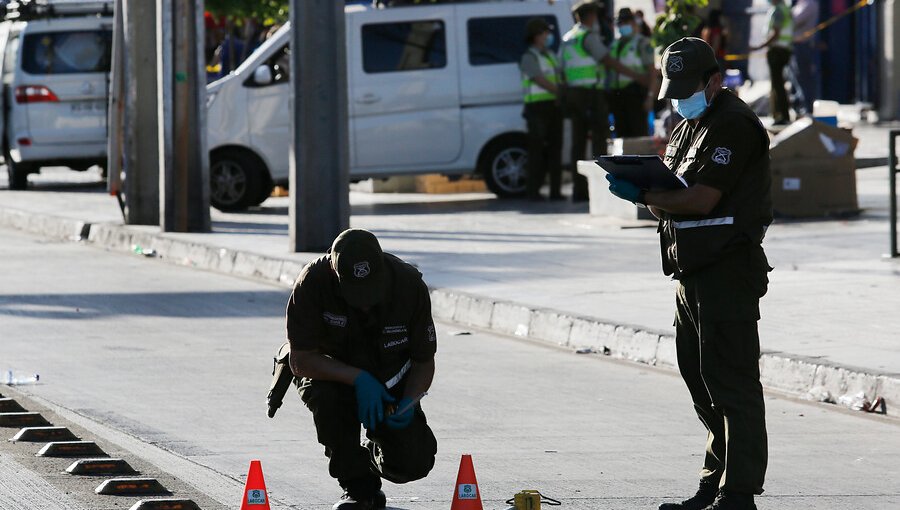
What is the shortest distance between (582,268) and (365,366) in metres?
6.71

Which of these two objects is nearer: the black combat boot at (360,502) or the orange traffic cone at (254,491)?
the orange traffic cone at (254,491)

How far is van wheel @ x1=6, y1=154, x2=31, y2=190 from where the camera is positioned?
22234 millimetres

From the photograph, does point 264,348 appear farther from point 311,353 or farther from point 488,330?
point 311,353

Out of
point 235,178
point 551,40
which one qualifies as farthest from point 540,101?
point 235,178

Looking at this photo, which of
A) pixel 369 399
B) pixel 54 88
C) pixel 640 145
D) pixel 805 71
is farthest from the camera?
pixel 805 71

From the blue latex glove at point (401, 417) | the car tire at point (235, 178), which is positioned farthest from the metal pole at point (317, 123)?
the blue latex glove at point (401, 417)

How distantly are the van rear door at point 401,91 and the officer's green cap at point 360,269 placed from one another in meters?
12.5

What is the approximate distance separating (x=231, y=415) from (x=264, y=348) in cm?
206

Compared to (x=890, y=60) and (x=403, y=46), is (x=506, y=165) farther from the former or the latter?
(x=890, y=60)

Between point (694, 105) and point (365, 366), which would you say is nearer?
point (694, 105)

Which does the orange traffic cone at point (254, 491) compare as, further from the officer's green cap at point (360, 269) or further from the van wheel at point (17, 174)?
the van wheel at point (17, 174)

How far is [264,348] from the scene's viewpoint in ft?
32.7

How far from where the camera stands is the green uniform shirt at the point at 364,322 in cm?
578

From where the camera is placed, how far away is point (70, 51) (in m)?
22.0
